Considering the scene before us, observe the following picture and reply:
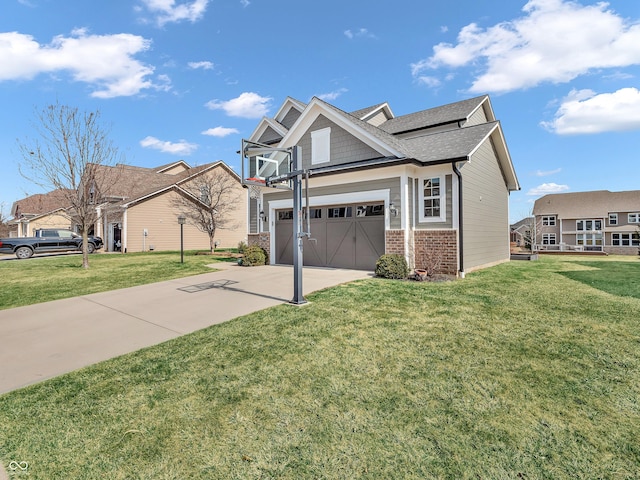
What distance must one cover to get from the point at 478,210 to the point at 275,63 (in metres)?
11.7

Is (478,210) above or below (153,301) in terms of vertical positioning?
above

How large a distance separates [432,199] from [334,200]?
11.8 ft

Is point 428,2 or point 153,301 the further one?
point 428,2

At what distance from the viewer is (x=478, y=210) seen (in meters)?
11.9

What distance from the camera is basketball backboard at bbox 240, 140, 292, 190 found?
7648 millimetres

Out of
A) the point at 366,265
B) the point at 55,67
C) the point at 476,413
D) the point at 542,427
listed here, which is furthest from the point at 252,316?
the point at 55,67

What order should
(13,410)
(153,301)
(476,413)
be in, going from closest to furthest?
1. (476,413)
2. (13,410)
3. (153,301)

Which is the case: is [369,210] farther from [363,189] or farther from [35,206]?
[35,206]

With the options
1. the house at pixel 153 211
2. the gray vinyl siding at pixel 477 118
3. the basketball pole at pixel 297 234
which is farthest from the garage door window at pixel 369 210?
the house at pixel 153 211

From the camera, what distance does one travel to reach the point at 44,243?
20859mm

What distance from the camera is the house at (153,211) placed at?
77.2ft

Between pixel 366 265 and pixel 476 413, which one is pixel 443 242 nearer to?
pixel 366 265

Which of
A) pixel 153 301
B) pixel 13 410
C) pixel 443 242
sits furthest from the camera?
pixel 443 242

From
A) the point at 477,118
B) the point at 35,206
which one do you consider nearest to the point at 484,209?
the point at 477,118
